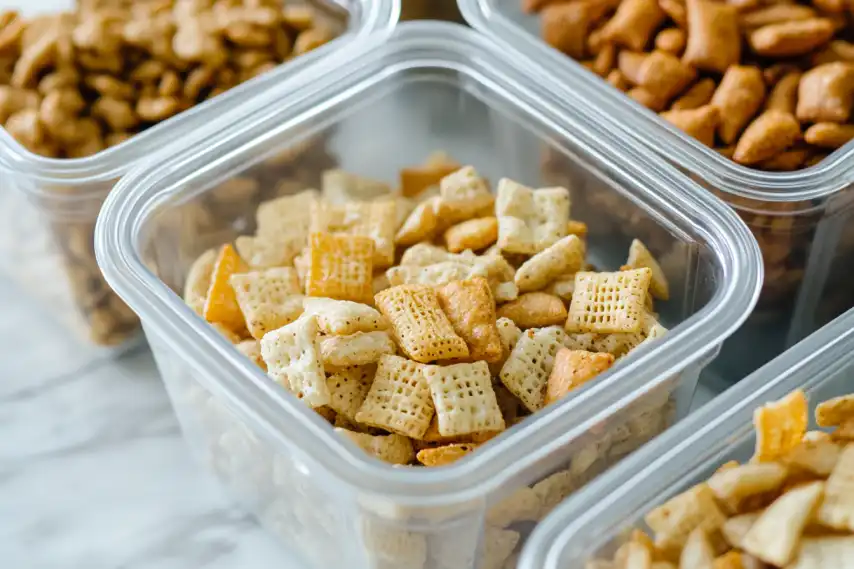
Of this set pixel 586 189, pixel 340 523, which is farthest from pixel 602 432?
pixel 586 189

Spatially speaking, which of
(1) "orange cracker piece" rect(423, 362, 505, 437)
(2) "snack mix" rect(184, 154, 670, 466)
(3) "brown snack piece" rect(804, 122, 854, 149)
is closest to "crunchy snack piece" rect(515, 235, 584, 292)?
(2) "snack mix" rect(184, 154, 670, 466)

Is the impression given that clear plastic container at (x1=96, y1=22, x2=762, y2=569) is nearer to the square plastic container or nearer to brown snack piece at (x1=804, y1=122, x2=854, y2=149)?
the square plastic container

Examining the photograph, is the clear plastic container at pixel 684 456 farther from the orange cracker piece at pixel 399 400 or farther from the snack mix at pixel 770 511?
the orange cracker piece at pixel 399 400

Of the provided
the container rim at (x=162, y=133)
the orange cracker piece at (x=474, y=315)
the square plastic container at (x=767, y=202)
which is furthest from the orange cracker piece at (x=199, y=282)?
the square plastic container at (x=767, y=202)

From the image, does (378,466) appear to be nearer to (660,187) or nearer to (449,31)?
(660,187)

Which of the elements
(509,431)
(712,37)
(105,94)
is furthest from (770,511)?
(105,94)

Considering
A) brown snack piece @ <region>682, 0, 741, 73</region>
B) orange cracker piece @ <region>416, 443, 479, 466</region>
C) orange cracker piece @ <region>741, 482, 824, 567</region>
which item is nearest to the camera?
orange cracker piece @ <region>741, 482, 824, 567</region>
